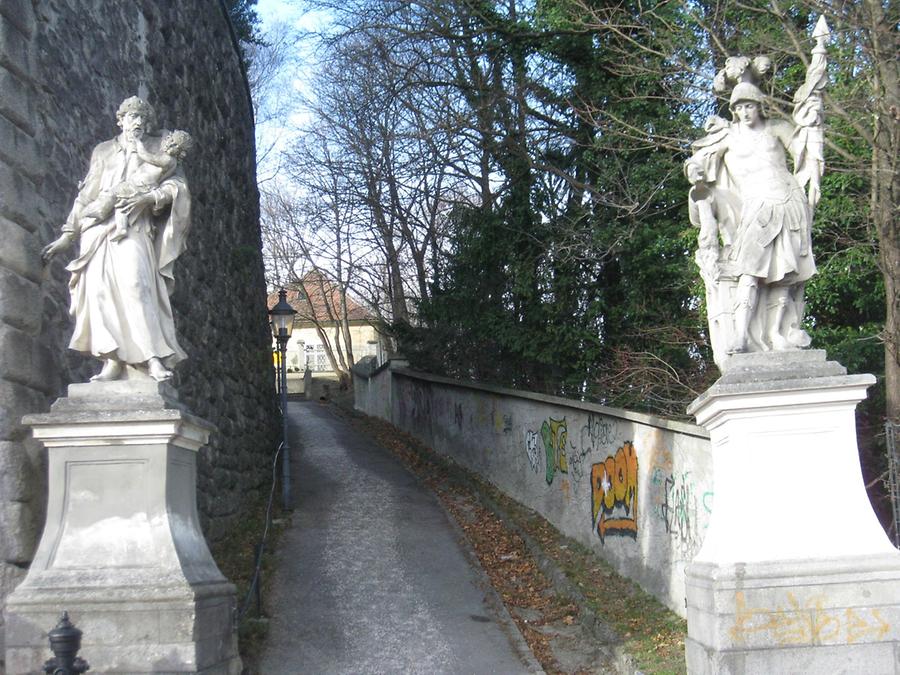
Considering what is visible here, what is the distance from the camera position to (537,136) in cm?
1811

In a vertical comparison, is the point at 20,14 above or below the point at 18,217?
above

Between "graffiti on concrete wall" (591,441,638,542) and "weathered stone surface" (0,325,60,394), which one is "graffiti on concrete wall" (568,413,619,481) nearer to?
"graffiti on concrete wall" (591,441,638,542)

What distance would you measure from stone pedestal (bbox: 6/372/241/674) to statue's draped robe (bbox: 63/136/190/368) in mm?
284

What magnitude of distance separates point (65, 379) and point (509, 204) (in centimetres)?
1090

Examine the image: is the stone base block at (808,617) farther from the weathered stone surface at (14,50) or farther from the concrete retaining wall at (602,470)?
the weathered stone surface at (14,50)

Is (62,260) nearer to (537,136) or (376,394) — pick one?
(537,136)

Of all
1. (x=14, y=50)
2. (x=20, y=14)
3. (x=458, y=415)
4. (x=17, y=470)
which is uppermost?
(x=20, y=14)

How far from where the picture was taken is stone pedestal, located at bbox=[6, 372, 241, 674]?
22.0 feet

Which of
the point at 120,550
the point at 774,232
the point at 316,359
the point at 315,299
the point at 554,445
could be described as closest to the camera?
the point at 120,550

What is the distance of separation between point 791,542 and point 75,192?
6.51 m

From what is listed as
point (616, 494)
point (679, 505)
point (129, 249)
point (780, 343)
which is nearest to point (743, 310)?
point (780, 343)

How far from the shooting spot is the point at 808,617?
6891 mm

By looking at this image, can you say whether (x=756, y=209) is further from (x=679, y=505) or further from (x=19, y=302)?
(x=19, y=302)

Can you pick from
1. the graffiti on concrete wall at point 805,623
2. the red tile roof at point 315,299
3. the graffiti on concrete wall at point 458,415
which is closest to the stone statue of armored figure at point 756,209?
the graffiti on concrete wall at point 805,623
